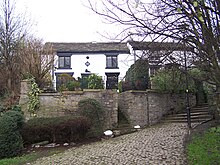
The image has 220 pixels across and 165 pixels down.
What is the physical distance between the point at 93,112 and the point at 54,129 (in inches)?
89.2

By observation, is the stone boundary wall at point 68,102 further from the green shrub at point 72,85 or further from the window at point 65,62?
the window at point 65,62

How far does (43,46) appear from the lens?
1888 cm

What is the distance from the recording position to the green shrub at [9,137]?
1020 centimetres

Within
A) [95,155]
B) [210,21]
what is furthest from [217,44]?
[95,155]

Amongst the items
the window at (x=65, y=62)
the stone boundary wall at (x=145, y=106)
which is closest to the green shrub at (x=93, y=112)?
the stone boundary wall at (x=145, y=106)

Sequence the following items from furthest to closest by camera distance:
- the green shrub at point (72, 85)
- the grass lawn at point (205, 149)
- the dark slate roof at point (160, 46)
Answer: the green shrub at point (72, 85) → the grass lawn at point (205, 149) → the dark slate roof at point (160, 46)

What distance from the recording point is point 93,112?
1323 centimetres

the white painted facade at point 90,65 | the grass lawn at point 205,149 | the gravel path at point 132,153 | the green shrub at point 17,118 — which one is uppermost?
the white painted facade at point 90,65

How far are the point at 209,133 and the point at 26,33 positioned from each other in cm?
1460

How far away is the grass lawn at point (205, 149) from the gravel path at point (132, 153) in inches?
11.8

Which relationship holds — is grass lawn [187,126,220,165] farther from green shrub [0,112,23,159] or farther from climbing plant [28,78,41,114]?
climbing plant [28,78,41,114]

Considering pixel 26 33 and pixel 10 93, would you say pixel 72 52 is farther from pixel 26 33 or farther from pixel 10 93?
pixel 10 93

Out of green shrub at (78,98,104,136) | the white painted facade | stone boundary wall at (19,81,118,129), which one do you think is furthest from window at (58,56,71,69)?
green shrub at (78,98,104,136)

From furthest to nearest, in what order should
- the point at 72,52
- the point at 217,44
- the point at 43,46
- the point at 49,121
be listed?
the point at 72,52 < the point at 43,46 < the point at 49,121 < the point at 217,44
